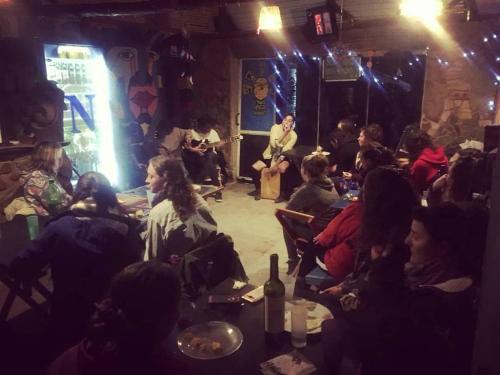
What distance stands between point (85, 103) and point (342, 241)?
4.53m

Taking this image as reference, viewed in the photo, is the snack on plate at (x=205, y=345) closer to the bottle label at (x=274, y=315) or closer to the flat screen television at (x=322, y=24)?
the bottle label at (x=274, y=315)

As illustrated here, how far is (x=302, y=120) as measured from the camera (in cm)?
750

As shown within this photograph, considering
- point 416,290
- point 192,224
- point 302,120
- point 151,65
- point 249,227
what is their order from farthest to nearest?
point 302,120, point 151,65, point 249,227, point 192,224, point 416,290

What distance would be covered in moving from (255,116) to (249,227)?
9.51 ft

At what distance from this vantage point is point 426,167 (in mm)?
4551

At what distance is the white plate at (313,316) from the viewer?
175 centimetres

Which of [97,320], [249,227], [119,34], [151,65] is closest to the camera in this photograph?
[97,320]

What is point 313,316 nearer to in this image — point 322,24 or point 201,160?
point 322,24

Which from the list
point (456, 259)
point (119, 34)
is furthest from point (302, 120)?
point (456, 259)

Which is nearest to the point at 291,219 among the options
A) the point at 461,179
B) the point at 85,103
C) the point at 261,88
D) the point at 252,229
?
the point at 461,179

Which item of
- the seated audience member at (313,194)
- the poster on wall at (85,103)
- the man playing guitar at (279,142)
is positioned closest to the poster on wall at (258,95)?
the man playing guitar at (279,142)

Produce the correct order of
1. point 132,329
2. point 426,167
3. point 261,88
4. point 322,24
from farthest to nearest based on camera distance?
point 261,88 → point 322,24 → point 426,167 → point 132,329

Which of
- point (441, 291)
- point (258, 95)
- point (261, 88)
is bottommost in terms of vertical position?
point (441, 291)

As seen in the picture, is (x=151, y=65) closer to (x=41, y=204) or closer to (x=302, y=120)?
(x=302, y=120)
